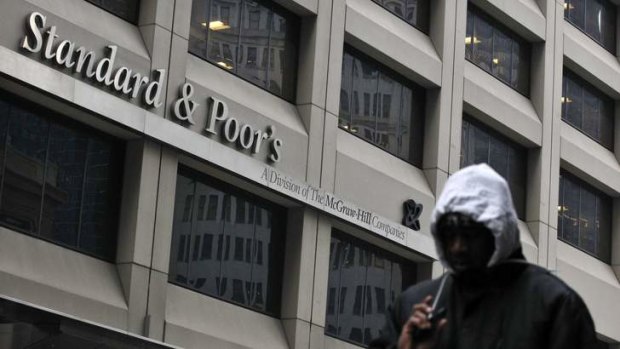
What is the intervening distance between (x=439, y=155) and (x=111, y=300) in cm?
1160

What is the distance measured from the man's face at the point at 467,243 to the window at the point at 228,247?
22603 millimetres

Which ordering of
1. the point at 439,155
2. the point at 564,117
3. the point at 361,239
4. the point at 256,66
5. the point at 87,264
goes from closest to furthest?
the point at 87,264 → the point at 256,66 → the point at 361,239 → the point at 439,155 → the point at 564,117

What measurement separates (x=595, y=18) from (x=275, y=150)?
58.8 ft

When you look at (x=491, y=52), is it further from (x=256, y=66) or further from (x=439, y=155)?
(x=256, y=66)

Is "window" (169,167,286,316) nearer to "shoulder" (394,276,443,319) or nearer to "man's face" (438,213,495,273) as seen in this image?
"shoulder" (394,276,443,319)

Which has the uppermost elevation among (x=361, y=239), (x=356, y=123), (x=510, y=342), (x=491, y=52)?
(x=491, y=52)

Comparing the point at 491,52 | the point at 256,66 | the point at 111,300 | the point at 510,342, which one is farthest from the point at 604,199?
the point at 510,342

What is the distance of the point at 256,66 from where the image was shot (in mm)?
30797

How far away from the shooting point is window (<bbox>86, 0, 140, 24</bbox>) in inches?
1066

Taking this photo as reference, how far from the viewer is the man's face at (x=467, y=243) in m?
5.64

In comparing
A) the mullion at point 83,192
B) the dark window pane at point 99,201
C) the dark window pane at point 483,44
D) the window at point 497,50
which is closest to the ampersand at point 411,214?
the window at point 497,50

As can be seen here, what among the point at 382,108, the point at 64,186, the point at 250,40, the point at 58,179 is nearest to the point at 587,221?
the point at 382,108

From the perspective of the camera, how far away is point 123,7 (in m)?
27.5

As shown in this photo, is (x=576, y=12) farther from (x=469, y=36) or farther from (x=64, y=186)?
(x=64, y=186)
